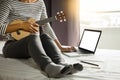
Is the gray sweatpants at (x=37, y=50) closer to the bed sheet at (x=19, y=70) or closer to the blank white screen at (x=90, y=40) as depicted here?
the bed sheet at (x=19, y=70)

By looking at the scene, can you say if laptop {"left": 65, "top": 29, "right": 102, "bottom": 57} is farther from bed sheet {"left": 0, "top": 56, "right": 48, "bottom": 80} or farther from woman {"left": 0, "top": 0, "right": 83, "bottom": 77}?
bed sheet {"left": 0, "top": 56, "right": 48, "bottom": 80}

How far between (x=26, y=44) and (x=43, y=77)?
0.33 metres

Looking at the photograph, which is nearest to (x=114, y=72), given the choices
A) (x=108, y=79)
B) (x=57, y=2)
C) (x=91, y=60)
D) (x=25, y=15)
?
(x=108, y=79)

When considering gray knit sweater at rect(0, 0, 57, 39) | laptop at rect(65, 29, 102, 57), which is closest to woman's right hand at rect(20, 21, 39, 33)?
gray knit sweater at rect(0, 0, 57, 39)

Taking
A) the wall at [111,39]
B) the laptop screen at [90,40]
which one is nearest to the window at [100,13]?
the wall at [111,39]

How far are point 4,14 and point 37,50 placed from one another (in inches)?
16.8

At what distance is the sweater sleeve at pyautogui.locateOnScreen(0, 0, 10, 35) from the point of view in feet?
4.59

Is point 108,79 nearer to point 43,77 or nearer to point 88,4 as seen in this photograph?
point 43,77

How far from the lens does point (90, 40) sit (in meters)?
1.72

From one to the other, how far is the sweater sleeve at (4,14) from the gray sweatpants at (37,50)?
119 millimetres

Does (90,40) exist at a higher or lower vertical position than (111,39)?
higher

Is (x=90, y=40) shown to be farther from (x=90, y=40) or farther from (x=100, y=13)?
(x=100, y=13)

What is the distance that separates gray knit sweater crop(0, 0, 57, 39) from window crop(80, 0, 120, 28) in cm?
86

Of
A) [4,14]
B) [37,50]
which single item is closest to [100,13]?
[4,14]
